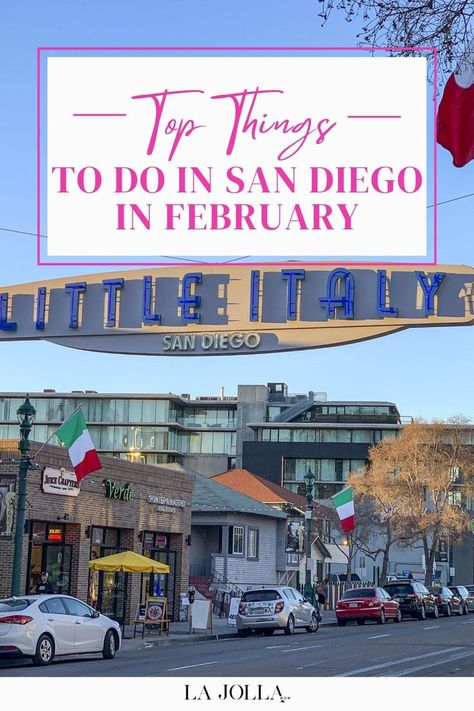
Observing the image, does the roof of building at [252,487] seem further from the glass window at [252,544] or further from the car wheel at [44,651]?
the car wheel at [44,651]

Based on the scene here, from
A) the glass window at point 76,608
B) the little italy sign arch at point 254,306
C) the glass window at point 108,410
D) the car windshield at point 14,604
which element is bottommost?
the glass window at point 76,608

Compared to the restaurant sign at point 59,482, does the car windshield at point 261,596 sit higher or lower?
lower

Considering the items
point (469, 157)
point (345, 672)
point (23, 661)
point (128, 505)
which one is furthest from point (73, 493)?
point (469, 157)

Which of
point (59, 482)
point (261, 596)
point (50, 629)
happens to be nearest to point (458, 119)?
point (50, 629)

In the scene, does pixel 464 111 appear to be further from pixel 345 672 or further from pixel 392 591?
pixel 392 591

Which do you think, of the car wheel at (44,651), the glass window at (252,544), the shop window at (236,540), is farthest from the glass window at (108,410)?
the car wheel at (44,651)

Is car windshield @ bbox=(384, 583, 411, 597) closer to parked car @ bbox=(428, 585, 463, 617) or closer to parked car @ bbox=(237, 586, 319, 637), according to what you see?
parked car @ bbox=(428, 585, 463, 617)

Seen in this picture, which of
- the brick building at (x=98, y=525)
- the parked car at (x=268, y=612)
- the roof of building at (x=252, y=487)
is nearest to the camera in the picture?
the brick building at (x=98, y=525)
